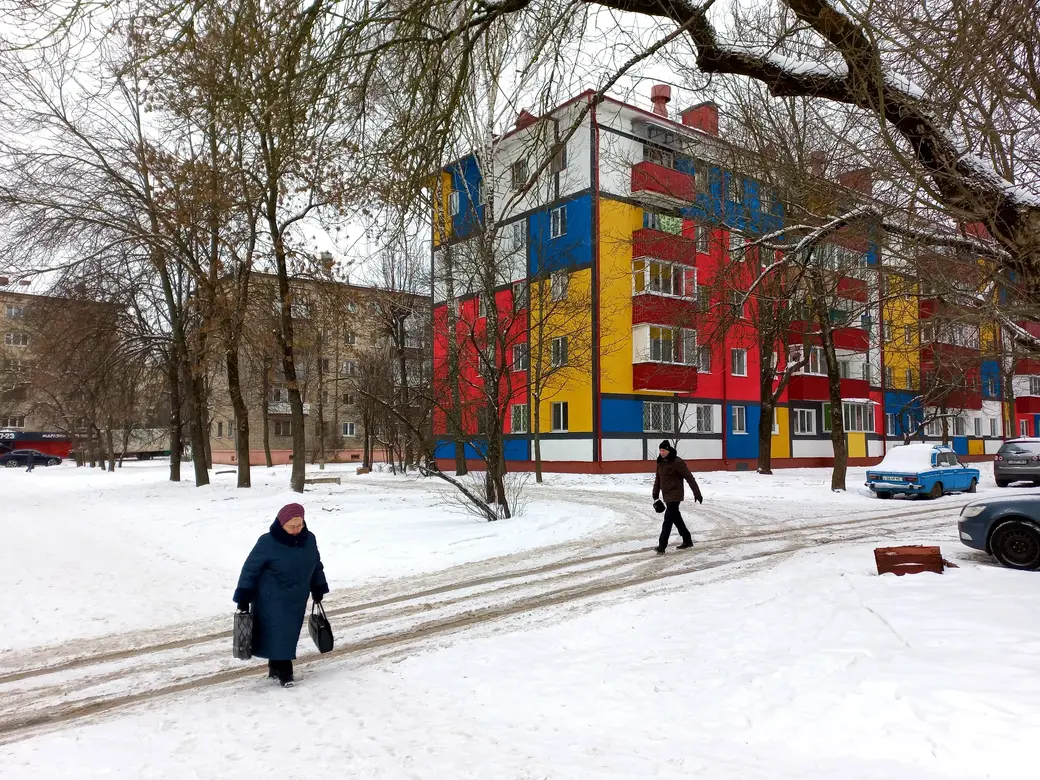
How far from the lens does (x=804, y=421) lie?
37.6 metres

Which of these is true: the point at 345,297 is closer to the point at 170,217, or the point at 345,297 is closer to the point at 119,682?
the point at 170,217

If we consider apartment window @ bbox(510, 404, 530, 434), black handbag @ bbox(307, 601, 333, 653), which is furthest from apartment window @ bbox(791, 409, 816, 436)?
black handbag @ bbox(307, 601, 333, 653)

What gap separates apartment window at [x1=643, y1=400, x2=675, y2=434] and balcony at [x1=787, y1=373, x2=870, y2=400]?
7.75 metres

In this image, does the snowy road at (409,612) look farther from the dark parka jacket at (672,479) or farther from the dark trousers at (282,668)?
the dark parka jacket at (672,479)

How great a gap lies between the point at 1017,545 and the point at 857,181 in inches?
203

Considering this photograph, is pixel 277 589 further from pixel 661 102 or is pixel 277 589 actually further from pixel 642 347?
pixel 642 347

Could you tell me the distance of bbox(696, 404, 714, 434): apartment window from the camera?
108ft

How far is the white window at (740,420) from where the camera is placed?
113 ft

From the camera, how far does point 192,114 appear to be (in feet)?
18.9

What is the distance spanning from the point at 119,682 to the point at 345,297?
51.5ft

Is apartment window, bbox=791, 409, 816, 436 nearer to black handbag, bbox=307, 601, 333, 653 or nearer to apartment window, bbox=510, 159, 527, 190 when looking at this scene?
apartment window, bbox=510, 159, 527, 190

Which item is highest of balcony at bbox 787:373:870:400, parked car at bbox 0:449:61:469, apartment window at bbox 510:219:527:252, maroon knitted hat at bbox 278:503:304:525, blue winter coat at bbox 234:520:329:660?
apartment window at bbox 510:219:527:252

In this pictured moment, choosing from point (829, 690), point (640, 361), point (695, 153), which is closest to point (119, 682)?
point (829, 690)

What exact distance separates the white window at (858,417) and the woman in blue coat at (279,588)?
37836 mm
